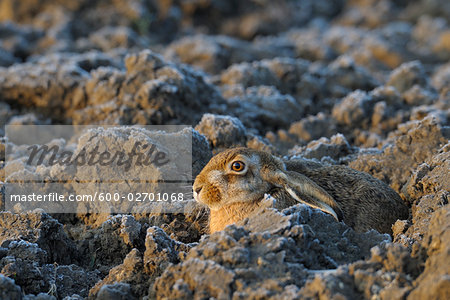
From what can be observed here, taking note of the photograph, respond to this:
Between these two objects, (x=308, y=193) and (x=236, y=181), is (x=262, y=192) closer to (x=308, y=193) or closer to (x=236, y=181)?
(x=236, y=181)

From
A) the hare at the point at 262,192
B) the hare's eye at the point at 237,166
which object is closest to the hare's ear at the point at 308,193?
the hare at the point at 262,192

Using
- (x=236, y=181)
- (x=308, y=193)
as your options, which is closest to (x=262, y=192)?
(x=236, y=181)

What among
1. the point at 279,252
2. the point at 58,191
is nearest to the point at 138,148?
the point at 58,191

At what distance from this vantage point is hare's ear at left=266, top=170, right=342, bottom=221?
4.71m

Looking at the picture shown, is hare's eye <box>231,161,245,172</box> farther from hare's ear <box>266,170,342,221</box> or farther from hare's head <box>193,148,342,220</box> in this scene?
hare's ear <box>266,170,342,221</box>

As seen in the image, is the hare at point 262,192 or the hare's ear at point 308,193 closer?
the hare's ear at point 308,193

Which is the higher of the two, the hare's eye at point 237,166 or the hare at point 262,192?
the hare's eye at point 237,166

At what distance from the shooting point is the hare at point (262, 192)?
16.6ft

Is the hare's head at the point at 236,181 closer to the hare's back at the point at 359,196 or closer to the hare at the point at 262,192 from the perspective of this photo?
the hare at the point at 262,192

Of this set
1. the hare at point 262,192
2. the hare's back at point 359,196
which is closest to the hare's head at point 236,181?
the hare at point 262,192

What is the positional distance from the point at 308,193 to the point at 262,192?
0.47 meters

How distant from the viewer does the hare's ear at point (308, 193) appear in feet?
15.5

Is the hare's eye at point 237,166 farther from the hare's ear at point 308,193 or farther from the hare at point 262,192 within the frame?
the hare's ear at point 308,193

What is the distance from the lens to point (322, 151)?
21.6 ft
